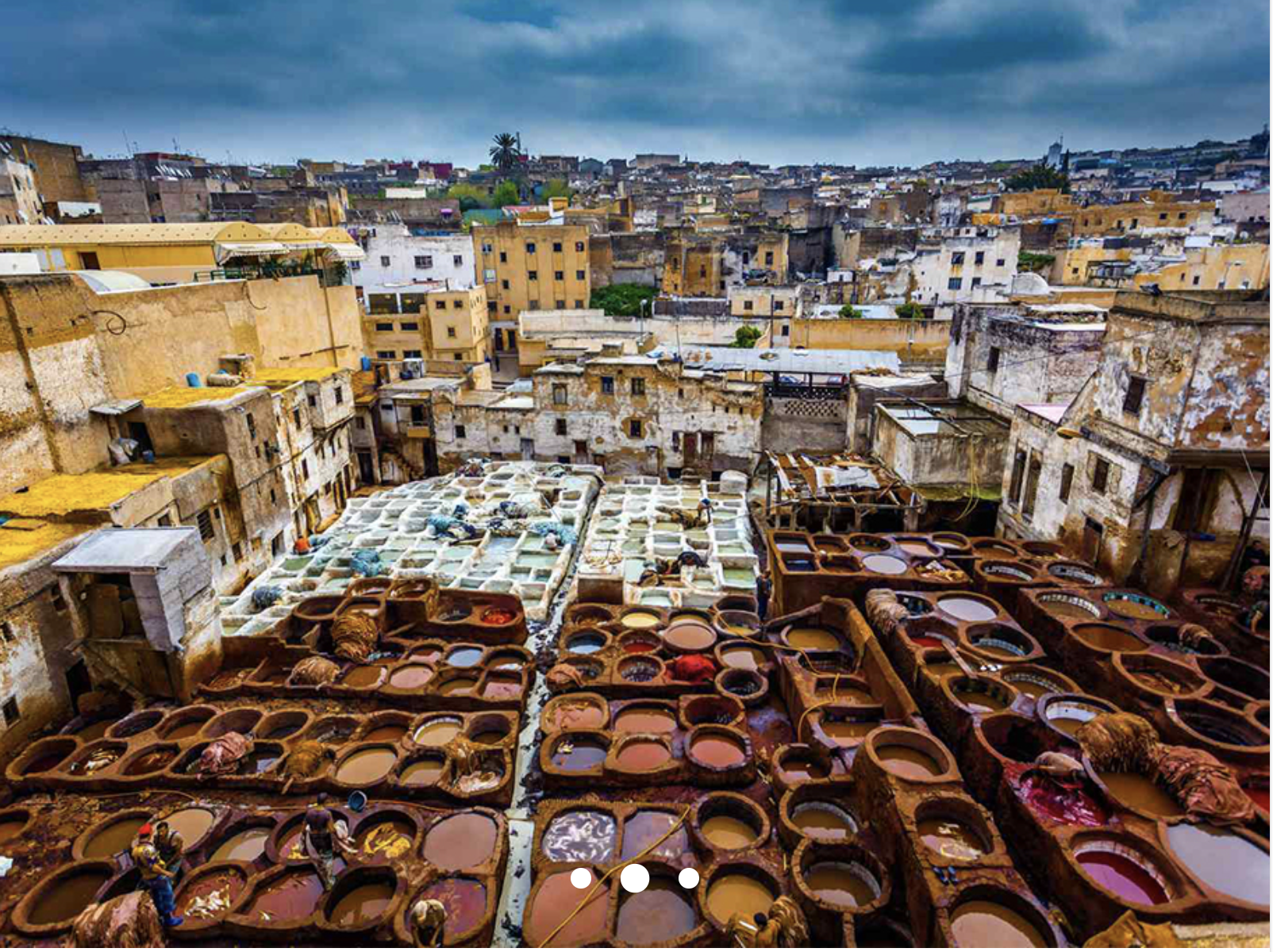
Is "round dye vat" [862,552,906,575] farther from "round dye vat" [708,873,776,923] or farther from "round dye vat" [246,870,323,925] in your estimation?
"round dye vat" [246,870,323,925]

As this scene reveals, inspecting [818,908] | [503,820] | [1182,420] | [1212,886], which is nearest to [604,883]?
[503,820]

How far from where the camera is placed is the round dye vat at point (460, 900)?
954cm

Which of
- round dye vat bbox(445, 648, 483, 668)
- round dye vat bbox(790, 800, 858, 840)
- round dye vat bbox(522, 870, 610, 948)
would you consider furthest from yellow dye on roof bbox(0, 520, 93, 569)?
round dye vat bbox(790, 800, 858, 840)

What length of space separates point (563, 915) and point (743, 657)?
23.9 ft

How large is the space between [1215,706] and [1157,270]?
122 ft

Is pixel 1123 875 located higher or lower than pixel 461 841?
higher

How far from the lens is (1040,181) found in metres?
73.4

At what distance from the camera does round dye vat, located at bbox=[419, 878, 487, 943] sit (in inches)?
376

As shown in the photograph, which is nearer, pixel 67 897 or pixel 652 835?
pixel 67 897

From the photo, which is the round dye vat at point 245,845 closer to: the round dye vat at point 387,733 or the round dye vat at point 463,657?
the round dye vat at point 387,733

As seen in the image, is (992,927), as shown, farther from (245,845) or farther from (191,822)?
(191,822)

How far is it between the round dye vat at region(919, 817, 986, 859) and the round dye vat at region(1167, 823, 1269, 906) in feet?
7.42

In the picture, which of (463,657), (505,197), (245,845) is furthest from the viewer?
(505,197)

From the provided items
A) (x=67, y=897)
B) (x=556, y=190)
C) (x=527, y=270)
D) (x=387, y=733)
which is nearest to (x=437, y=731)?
(x=387, y=733)
